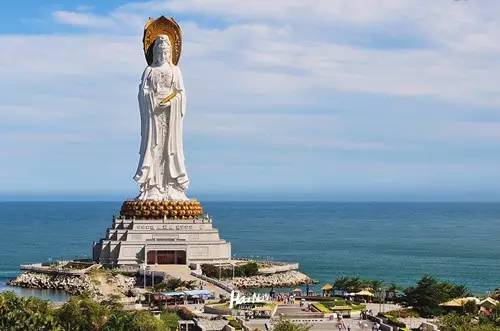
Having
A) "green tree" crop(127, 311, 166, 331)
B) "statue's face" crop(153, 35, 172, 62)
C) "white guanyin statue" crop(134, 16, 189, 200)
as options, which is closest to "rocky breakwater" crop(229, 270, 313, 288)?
"white guanyin statue" crop(134, 16, 189, 200)

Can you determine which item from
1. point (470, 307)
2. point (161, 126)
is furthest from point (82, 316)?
point (161, 126)

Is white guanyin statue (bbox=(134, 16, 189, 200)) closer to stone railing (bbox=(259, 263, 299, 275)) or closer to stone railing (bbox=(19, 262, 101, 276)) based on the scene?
stone railing (bbox=(19, 262, 101, 276))

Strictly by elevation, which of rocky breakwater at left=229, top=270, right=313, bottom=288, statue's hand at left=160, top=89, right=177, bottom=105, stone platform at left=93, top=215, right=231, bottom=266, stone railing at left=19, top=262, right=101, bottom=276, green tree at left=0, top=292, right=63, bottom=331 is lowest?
rocky breakwater at left=229, top=270, right=313, bottom=288

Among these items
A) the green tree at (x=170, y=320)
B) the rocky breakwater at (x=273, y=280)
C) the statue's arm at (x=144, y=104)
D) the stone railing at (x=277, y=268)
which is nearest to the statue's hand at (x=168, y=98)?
the statue's arm at (x=144, y=104)

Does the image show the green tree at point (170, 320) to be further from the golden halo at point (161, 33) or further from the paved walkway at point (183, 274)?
the golden halo at point (161, 33)

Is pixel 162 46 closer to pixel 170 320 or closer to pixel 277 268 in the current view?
pixel 277 268
